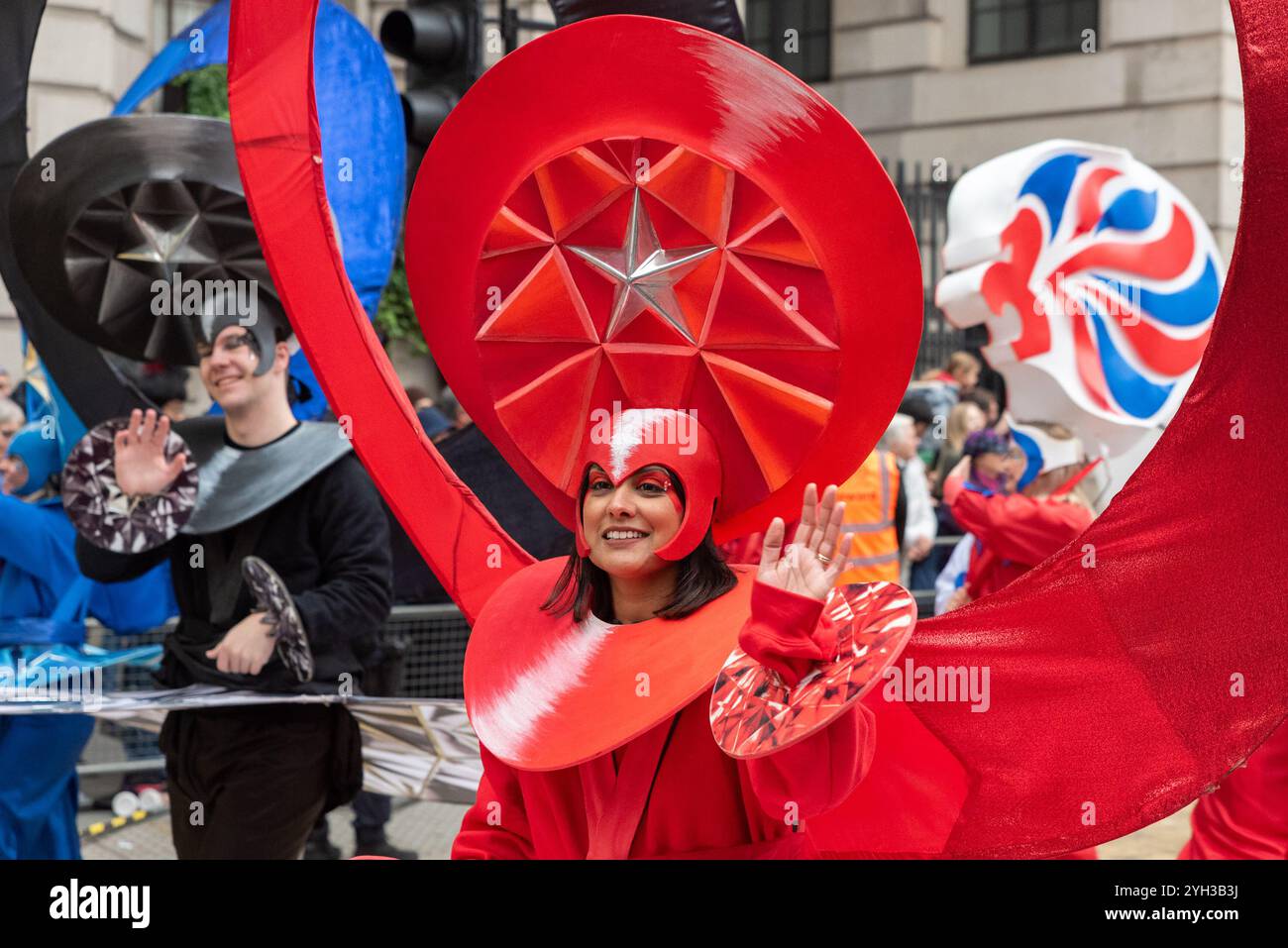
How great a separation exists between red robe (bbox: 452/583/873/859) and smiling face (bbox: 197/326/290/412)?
1997mm

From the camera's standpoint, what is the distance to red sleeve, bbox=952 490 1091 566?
5070mm

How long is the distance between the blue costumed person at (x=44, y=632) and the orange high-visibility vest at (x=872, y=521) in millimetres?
3230

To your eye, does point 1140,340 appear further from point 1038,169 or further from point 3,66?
point 3,66

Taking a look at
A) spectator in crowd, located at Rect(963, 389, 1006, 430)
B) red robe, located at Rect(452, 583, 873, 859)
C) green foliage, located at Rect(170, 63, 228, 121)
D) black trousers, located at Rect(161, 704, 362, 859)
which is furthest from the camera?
green foliage, located at Rect(170, 63, 228, 121)

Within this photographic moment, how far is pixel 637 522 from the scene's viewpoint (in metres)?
2.55

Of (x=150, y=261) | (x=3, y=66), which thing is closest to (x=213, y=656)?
(x=150, y=261)

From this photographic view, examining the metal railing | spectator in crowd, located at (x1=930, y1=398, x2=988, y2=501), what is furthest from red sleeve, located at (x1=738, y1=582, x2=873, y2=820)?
the metal railing

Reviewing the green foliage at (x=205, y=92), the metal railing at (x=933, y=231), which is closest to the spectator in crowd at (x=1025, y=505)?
the metal railing at (x=933, y=231)

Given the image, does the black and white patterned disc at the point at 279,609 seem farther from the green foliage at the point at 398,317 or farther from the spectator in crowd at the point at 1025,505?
the green foliage at the point at 398,317

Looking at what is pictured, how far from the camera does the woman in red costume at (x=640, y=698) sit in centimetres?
249

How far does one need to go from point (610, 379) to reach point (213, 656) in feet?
6.79

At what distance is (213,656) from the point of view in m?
4.30

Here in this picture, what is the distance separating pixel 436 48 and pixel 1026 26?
1038cm

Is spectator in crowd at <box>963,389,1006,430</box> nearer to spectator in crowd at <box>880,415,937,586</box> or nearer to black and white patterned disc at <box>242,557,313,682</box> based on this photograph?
spectator in crowd at <box>880,415,937,586</box>
